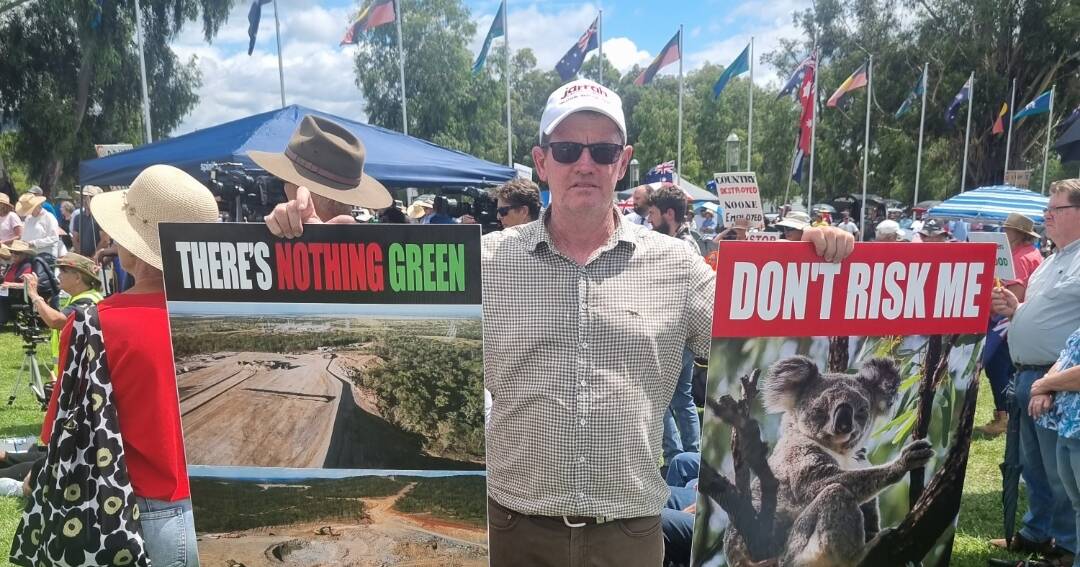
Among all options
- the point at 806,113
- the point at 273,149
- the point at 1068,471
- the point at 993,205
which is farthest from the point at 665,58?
the point at 1068,471

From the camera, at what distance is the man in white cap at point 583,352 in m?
1.74

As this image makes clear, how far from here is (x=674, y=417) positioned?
521 cm

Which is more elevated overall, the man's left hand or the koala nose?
the man's left hand

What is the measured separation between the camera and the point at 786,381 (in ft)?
6.34

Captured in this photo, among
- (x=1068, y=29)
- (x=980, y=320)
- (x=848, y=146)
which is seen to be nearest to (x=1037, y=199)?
(x=980, y=320)

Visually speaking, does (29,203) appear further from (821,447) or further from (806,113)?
(806,113)

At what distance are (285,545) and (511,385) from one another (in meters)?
0.73

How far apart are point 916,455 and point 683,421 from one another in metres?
3.07

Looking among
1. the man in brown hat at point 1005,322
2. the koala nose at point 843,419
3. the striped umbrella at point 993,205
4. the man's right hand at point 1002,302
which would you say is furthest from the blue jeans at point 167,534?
the striped umbrella at point 993,205

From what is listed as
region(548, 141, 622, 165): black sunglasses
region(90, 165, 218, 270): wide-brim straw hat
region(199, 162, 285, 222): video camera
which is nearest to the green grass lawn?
region(199, 162, 285, 222): video camera

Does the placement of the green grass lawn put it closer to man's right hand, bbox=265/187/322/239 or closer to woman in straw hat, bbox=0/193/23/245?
man's right hand, bbox=265/187/322/239

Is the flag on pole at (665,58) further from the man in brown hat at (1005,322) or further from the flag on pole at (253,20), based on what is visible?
the man in brown hat at (1005,322)

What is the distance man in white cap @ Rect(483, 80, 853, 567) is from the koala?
13.8 inches

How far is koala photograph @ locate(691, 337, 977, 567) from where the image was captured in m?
1.92
